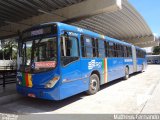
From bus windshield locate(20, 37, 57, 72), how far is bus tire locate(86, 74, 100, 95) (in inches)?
99.8

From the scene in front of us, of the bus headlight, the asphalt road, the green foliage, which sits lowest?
the asphalt road

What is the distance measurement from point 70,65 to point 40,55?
1.10 metres

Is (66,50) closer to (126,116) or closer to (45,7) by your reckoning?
(126,116)

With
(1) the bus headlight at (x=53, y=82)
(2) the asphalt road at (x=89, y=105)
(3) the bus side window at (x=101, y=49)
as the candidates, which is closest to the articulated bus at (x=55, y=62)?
(1) the bus headlight at (x=53, y=82)

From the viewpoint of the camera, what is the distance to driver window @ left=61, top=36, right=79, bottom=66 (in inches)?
265

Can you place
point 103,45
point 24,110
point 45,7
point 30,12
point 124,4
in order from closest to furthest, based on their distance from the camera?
point 24,110 < point 103,45 < point 45,7 < point 30,12 < point 124,4

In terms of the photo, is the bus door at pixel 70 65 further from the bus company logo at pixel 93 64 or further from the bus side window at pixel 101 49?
the bus side window at pixel 101 49

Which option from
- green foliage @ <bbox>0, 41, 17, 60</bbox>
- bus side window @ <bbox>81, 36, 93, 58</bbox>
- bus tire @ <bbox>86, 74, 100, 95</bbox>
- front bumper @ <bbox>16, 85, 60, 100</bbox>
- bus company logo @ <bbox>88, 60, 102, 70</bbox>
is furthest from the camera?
green foliage @ <bbox>0, 41, 17, 60</bbox>

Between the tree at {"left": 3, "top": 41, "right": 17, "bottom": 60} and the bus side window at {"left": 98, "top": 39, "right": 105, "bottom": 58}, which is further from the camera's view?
the tree at {"left": 3, "top": 41, "right": 17, "bottom": 60}

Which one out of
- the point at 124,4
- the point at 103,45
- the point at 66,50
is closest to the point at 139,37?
the point at 124,4

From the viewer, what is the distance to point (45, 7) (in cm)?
1568

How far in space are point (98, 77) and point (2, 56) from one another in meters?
52.0

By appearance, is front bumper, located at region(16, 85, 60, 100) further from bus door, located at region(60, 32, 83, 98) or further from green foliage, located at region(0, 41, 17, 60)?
green foliage, located at region(0, 41, 17, 60)

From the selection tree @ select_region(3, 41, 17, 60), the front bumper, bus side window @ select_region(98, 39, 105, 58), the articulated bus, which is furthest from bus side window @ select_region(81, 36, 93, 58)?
tree @ select_region(3, 41, 17, 60)
